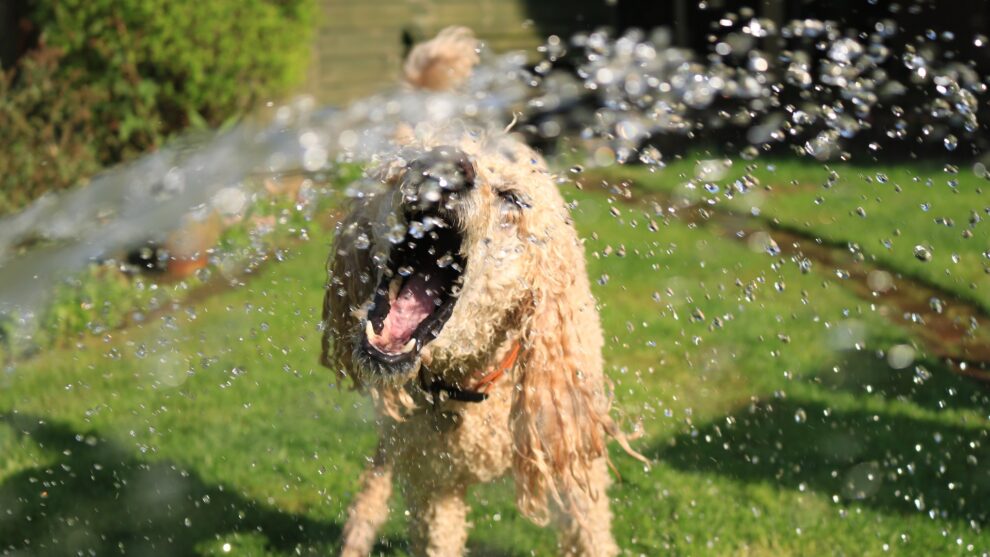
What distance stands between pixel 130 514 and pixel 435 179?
8.11 ft

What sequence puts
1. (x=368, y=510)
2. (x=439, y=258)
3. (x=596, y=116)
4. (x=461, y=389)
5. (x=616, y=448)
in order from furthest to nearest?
(x=596, y=116), (x=616, y=448), (x=368, y=510), (x=461, y=389), (x=439, y=258)

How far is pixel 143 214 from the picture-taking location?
21.6ft

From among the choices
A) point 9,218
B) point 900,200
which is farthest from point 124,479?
point 900,200

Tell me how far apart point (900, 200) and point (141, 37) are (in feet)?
21.3

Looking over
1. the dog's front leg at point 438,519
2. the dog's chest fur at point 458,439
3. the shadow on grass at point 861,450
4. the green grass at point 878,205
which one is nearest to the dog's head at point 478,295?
the dog's chest fur at point 458,439

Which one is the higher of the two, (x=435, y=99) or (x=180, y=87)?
(x=435, y=99)

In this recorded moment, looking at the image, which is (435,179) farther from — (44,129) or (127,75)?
(127,75)

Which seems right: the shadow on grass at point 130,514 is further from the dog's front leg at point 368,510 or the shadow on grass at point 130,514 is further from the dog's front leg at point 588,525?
the dog's front leg at point 588,525

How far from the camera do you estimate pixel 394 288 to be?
2.46m

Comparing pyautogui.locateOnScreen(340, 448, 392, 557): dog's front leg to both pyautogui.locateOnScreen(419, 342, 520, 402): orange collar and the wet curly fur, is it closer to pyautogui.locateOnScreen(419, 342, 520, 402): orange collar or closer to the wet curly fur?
the wet curly fur

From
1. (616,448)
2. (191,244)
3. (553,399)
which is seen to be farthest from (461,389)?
(191,244)

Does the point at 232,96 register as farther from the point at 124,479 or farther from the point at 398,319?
the point at 398,319

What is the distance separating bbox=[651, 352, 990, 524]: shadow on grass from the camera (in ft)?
12.3

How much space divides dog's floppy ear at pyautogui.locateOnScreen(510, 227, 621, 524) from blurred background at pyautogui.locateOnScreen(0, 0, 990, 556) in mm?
452
